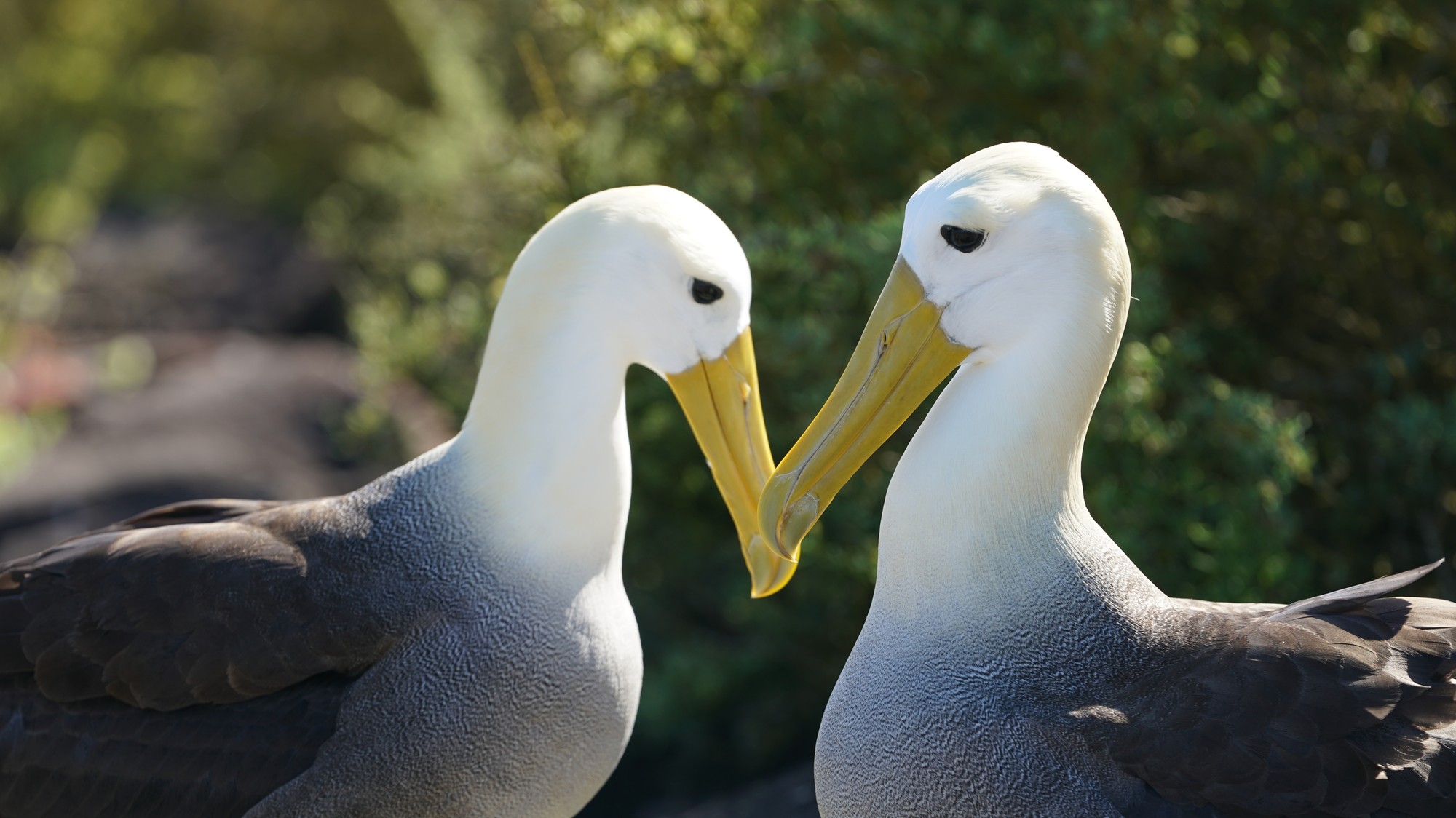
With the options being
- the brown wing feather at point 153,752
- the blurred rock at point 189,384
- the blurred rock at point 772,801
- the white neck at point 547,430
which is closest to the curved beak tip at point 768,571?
the white neck at point 547,430

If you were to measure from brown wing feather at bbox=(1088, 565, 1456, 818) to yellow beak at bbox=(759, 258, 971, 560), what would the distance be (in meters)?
0.73

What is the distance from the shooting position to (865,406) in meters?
3.04

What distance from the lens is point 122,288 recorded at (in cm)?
1203

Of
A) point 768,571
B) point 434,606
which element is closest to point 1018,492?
point 768,571

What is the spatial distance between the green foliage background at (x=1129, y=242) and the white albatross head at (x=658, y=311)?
98cm

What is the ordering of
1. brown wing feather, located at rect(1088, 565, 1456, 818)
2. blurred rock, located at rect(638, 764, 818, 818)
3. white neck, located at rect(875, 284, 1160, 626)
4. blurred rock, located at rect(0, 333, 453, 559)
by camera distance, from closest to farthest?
brown wing feather, located at rect(1088, 565, 1456, 818) < white neck, located at rect(875, 284, 1160, 626) < blurred rock, located at rect(638, 764, 818, 818) < blurred rock, located at rect(0, 333, 453, 559)

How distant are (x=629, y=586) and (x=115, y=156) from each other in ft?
33.4

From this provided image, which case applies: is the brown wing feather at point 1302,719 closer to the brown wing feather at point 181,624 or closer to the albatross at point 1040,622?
the albatross at point 1040,622

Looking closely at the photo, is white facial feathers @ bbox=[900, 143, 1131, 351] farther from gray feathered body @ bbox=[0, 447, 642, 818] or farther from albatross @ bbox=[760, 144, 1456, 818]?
gray feathered body @ bbox=[0, 447, 642, 818]

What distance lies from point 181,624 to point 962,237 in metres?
1.98

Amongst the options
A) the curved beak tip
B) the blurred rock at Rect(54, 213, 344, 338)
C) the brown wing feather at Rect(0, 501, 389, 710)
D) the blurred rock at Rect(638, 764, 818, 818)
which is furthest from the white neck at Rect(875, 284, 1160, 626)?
the blurred rock at Rect(54, 213, 344, 338)

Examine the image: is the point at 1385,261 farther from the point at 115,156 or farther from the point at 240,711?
the point at 115,156

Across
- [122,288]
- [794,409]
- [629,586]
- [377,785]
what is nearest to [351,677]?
[377,785]

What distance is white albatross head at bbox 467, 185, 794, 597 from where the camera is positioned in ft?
10.8
